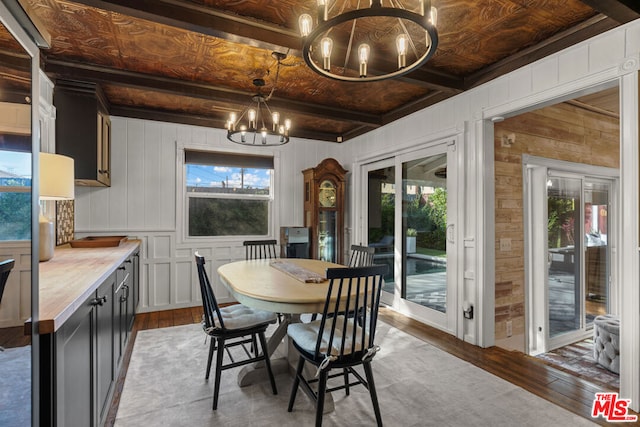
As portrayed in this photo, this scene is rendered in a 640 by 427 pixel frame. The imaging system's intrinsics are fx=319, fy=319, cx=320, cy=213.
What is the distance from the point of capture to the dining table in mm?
1893

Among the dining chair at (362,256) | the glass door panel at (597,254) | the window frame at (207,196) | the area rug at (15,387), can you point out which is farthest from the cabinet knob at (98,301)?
the glass door panel at (597,254)

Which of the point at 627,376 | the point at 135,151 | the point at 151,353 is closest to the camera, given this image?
the point at 627,376

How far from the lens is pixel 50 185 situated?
7.20 ft

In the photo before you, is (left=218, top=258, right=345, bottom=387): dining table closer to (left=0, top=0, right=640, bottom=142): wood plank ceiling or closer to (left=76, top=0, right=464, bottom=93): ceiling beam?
(left=0, top=0, right=640, bottom=142): wood plank ceiling

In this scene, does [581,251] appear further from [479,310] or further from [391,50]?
[391,50]

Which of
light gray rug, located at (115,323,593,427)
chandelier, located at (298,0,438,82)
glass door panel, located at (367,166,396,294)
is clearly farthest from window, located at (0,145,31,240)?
glass door panel, located at (367,166,396,294)

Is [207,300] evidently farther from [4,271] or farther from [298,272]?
[4,271]

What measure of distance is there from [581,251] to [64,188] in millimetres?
5234

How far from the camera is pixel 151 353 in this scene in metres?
2.86

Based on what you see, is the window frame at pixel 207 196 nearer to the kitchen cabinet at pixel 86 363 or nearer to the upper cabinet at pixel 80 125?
the upper cabinet at pixel 80 125

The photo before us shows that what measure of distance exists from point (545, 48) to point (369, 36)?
1.41m

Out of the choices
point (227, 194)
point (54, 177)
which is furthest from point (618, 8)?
point (227, 194)

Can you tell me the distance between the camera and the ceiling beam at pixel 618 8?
1.89 m

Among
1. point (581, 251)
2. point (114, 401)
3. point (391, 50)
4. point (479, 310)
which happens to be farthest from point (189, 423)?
point (581, 251)
